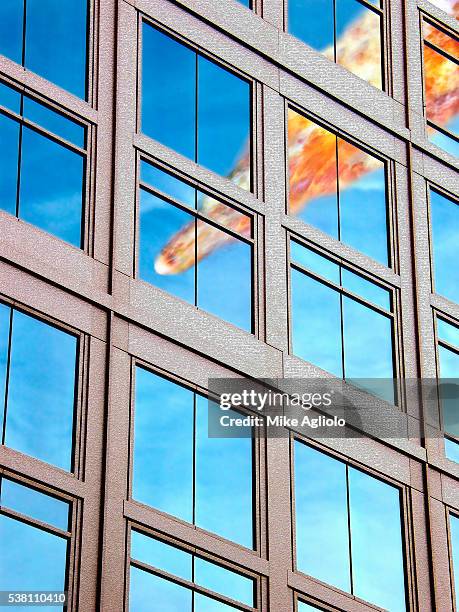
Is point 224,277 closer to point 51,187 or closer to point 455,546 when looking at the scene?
point 51,187

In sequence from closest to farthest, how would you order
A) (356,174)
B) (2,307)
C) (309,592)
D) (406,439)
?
(2,307) → (309,592) → (406,439) → (356,174)

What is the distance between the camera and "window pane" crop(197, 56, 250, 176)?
33.9m

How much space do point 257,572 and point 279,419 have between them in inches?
127

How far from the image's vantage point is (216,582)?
97.9 feet

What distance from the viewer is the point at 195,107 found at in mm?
33969

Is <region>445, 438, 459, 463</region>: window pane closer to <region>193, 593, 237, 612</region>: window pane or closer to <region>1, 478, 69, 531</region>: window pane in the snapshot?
<region>193, 593, 237, 612</region>: window pane

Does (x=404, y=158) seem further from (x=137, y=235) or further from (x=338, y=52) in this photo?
(x=137, y=235)

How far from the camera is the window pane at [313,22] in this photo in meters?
36.9

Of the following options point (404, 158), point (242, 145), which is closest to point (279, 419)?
point (242, 145)

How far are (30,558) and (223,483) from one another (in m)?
4.86

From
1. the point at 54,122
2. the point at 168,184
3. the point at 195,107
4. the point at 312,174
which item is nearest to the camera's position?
the point at 54,122

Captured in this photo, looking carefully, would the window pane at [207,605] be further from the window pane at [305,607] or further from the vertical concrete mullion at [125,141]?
the vertical concrete mullion at [125,141]

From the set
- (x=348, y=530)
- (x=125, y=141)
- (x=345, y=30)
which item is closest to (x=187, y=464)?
(x=348, y=530)

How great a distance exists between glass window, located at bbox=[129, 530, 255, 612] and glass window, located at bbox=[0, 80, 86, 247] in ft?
19.2
